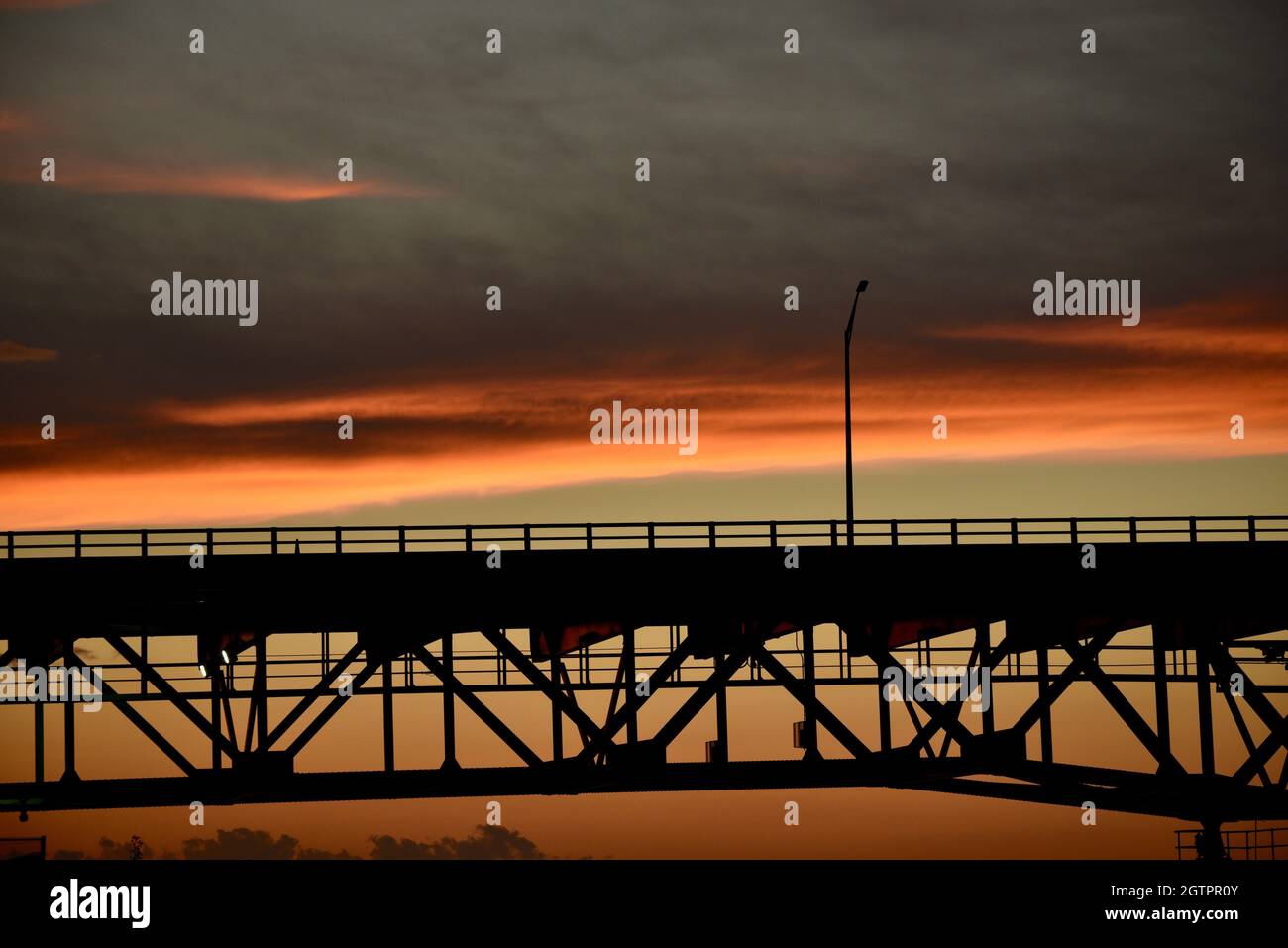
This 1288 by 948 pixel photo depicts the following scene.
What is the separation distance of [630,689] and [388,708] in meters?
4.97

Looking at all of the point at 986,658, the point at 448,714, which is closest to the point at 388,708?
the point at 448,714

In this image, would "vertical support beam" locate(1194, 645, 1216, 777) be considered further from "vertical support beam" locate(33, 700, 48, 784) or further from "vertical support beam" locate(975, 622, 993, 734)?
"vertical support beam" locate(33, 700, 48, 784)

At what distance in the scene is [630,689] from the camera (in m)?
35.2

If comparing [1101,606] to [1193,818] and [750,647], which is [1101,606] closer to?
[1193,818]

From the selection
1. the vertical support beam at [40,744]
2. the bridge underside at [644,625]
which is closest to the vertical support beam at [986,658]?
the bridge underside at [644,625]

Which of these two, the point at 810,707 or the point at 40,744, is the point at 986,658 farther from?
the point at 40,744

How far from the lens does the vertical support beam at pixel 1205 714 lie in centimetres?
3741

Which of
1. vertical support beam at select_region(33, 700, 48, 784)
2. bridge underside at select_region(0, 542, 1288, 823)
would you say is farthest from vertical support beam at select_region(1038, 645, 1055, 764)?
vertical support beam at select_region(33, 700, 48, 784)

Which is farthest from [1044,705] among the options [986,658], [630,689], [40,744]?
[40,744]

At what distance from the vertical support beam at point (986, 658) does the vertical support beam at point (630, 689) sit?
7242mm

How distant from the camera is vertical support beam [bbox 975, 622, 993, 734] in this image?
3719cm
